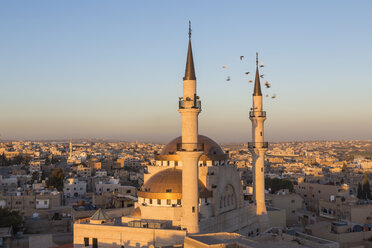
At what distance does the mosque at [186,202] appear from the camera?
20.0 meters

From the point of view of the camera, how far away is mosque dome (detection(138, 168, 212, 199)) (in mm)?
22125

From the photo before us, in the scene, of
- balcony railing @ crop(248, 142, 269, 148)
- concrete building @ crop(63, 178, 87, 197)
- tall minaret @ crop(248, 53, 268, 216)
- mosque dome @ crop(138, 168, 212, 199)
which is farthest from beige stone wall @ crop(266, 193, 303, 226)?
concrete building @ crop(63, 178, 87, 197)

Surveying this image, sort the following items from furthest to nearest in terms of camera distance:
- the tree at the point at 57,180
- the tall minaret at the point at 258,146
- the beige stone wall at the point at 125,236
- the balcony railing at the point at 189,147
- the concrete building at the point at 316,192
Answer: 1. the tree at the point at 57,180
2. the concrete building at the point at 316,192
3. the tall minaret at the point at 258,146
4. the balcony railing at the point at 189,147
5. the beige stone wall at the point at 125,236

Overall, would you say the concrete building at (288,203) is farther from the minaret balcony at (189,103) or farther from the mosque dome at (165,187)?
the minaret balcony at (189,103)

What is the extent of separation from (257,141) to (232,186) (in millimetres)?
4649

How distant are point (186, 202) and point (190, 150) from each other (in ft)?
7.80

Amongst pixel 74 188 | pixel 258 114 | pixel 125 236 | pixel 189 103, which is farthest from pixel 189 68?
pixel 74 188

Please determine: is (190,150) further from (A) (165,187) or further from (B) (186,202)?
(A) (165,187)

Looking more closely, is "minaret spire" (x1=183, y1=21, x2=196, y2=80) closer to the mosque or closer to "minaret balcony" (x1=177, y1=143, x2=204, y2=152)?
the mosque

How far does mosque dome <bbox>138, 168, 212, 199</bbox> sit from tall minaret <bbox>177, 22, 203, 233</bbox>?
210cm

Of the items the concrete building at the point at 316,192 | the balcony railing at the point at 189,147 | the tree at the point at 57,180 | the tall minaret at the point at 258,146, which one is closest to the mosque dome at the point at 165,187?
the balcony railing at the point at 189,147

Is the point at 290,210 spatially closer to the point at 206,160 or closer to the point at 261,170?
the point at 261,170

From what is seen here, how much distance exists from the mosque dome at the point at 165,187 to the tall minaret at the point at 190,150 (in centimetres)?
210

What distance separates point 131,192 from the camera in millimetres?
49281
